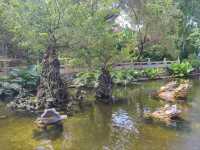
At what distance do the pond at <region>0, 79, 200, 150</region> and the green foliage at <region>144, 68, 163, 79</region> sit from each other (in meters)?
12.6

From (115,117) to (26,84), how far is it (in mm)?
9191

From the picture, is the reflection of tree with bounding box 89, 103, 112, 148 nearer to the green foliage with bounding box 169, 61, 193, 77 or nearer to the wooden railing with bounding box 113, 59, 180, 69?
the wooden railing with bounding box 113, 59, 180, 69

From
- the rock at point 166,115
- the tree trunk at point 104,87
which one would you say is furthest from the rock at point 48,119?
the tree trunk at point 104,87

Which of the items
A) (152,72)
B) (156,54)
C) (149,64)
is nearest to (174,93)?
(152,72)

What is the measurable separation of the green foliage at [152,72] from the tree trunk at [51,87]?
46.9 feet

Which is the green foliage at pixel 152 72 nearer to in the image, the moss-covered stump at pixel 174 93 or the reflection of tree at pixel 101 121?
the moss-covered stump at pixel 174 93

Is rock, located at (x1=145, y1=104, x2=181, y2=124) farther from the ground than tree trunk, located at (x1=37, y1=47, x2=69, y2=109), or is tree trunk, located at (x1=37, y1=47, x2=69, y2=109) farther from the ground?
tree trunk, located at (x1=37, y1=47, x2=69, y2=109)

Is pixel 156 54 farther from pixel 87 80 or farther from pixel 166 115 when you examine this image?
pixel 166 115

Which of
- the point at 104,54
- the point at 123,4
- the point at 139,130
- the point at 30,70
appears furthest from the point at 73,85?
the point at 123,4

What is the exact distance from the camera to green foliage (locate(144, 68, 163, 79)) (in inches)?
1334

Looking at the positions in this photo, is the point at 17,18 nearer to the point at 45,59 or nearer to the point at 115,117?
the point at 45,59

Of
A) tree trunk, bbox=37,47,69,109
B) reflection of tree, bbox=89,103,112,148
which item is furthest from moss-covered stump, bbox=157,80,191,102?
tree trunk, bbox=37,47,69,109

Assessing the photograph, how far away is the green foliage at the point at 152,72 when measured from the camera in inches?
1334

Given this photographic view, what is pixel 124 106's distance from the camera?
70.8 feet
